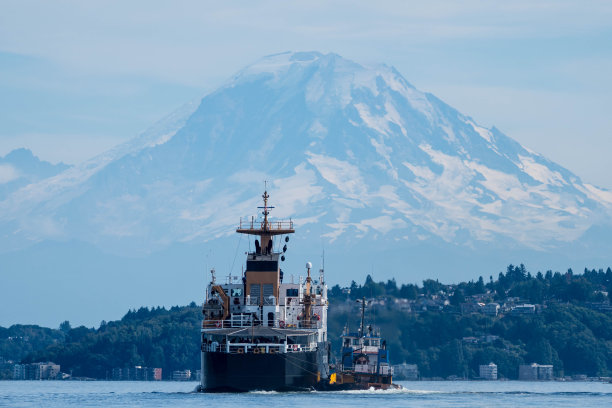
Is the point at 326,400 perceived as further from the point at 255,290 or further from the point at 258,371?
the point at 255,290

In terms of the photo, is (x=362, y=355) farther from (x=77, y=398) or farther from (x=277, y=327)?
(x=77, y=398)

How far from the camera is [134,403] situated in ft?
469

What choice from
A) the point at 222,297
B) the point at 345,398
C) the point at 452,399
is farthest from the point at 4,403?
the point at 452,399

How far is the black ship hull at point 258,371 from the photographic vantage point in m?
141

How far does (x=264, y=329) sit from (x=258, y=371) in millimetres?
4499

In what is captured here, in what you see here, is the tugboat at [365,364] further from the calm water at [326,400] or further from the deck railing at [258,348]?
the deck railing at [258,348]

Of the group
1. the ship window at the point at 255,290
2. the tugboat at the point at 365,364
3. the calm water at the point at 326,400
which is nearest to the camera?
the calm water at the point at 326,400

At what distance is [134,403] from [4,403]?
14.5 m

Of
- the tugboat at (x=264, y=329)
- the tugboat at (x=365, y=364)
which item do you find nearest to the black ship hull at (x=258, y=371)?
the tugboat at (x=264, y=329)

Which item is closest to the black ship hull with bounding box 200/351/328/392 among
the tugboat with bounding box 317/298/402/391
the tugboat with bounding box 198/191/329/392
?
the tugboat with bounding box 198/191/329/392

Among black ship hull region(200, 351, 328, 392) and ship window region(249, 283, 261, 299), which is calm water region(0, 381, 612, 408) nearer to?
black ship hull region(200, 351, 328, 392)

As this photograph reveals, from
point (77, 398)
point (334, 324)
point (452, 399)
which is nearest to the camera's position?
point (452, 399)

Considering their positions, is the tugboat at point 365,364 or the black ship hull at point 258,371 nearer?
the black ship hull at point 258,371

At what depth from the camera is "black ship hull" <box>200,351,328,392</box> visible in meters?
141
